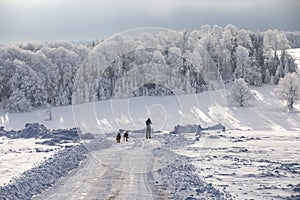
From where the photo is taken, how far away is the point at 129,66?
132 feet

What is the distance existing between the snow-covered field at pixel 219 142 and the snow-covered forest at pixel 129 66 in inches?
89.7

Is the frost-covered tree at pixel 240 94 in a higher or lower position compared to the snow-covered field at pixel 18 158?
higher

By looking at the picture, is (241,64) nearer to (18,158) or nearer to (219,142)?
(219,142)

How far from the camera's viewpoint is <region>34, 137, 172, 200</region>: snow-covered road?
566 inches

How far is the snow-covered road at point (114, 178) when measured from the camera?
47.1 feet

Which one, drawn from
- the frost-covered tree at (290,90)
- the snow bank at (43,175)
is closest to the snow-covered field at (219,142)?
the snow bank at (43,175)

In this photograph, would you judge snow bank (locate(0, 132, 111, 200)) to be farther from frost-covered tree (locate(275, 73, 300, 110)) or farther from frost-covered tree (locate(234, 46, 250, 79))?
frost-covered tree (locate(234, 46, 250, 79))

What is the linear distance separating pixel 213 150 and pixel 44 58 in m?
55.5

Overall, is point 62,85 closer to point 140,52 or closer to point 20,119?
point 20,119

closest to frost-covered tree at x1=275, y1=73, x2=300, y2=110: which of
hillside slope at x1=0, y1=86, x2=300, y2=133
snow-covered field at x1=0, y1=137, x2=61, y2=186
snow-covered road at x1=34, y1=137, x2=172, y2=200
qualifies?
hillside slope at x1=0, y1=86, x2=300, y2=133

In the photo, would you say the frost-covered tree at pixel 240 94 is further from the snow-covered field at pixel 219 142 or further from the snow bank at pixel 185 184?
the snow bank at pixel 185 184

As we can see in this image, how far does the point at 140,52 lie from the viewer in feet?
129

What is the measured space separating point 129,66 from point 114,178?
24280mm

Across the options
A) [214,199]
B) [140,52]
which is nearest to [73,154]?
[214,199]
